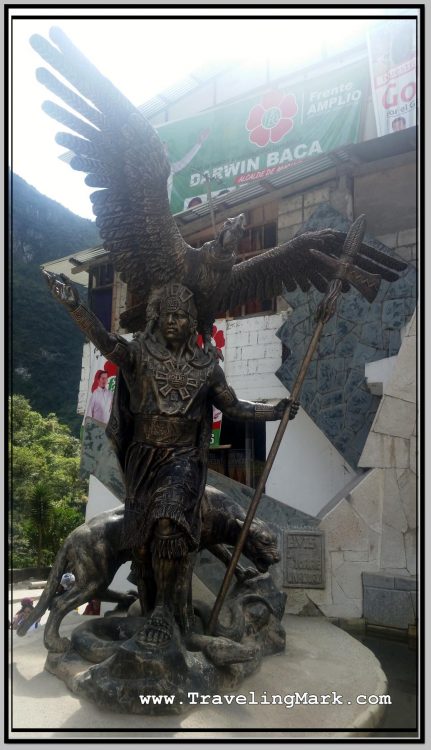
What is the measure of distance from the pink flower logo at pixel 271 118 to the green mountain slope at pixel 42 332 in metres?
12.7

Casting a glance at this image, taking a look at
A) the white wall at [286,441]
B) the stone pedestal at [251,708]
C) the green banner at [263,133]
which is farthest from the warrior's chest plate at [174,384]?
the green banner at [263,133]

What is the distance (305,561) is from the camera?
→ 664cm

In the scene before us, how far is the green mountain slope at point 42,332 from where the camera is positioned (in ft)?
81.4

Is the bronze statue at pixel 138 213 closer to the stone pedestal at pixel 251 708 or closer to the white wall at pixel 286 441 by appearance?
the stone pedestal at pixel 251 708

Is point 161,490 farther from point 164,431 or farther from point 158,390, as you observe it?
point 158,390

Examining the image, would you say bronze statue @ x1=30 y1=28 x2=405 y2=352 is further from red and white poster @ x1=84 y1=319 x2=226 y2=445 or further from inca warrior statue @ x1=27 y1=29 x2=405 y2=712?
red and white poster @ x1=84 y1=319 x2=226 y2=445

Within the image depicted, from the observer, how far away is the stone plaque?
6.59m

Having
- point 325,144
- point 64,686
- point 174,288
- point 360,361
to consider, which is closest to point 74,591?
point 64,686

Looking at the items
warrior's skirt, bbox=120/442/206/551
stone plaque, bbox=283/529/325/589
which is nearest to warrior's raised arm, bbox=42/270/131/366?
warrior's skirt, bbox=120/442/206/551

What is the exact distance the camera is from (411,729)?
332cm

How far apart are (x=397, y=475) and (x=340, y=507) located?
75 cm

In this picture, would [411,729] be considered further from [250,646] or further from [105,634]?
[105,634]

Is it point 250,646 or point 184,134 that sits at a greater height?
point 184,134

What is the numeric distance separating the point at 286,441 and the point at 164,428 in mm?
5822
